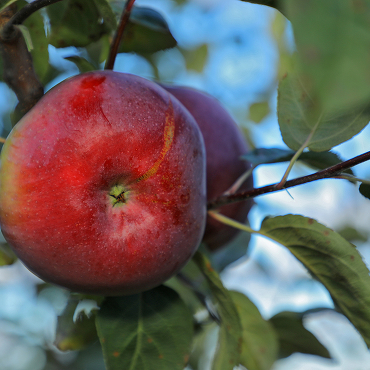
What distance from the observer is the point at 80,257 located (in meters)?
0.46

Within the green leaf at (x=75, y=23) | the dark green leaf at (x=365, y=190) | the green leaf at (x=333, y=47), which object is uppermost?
the green leaf at (x=333, y=47)

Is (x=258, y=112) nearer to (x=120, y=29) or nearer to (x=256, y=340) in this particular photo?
(x=256, y=340)

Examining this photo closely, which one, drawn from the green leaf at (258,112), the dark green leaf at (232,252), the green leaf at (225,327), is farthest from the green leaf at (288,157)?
the green leaf at (258,112)

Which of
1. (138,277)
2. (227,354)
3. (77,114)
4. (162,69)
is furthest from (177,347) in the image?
(162,69)

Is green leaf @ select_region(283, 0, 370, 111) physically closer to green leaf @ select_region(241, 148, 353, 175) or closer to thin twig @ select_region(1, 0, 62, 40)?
thin twig @ select_region(1, 0, 62, 40)

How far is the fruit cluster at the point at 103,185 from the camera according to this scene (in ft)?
1.50

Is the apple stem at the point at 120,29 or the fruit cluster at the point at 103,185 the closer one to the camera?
the fruit cluster at the point at 103,185

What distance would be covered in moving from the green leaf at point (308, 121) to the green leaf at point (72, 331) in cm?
51

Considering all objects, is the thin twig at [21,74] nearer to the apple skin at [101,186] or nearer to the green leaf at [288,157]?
the apple skin at [101,186]

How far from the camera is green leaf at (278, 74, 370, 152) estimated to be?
1.78ft

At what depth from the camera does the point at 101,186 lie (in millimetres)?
491

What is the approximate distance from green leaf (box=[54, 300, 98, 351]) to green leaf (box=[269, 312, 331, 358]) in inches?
17.4

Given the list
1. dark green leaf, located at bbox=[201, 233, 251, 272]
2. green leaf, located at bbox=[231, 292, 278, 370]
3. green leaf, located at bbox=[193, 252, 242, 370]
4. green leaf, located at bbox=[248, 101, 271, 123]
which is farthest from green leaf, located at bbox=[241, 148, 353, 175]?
green leaf, located at bbox=[248, 101, 271, 123]

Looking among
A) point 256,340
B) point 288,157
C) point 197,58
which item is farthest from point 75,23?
point 197,58
